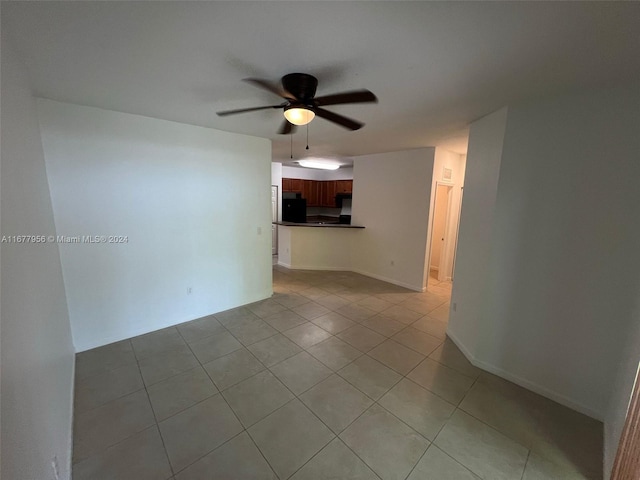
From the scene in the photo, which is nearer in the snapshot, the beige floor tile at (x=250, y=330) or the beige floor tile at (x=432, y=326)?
the beige floor tile at (x=250, y=330)

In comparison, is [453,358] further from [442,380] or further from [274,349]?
[274,349]

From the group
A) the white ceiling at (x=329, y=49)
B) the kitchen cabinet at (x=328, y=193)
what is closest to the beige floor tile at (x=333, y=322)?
the white ceiling at (x=329, y=49)

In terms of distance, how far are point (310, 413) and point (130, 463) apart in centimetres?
116

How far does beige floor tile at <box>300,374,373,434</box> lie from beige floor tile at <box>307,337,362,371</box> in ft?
0.78

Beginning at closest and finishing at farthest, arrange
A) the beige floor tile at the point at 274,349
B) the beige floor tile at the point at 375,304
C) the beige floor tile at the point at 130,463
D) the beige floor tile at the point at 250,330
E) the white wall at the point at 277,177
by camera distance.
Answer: the beige floor tile at the point at 130,463, the beige floor tile at the point at 274,349, the beige floor tile at the point at 250,330, the beige floor tile at the point at 375,304, the white wall at the point at 277,177

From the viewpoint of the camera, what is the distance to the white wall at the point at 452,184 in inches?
167

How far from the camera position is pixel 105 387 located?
6.94ft

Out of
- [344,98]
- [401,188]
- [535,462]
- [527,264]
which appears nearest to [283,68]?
[344,98]

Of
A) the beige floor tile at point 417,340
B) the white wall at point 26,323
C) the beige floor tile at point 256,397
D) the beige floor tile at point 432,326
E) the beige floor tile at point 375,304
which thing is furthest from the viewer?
the beige floor tile at point 375,304

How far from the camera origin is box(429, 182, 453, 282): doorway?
16.3ft

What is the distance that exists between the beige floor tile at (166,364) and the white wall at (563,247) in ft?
9.68

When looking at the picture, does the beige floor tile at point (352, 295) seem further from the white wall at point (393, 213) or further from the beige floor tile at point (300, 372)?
the beige floor tile at point (300, 372)

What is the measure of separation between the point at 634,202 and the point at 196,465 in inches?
133

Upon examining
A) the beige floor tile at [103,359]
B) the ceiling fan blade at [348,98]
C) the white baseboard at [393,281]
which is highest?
the ceiling fan blade at [348,98]
